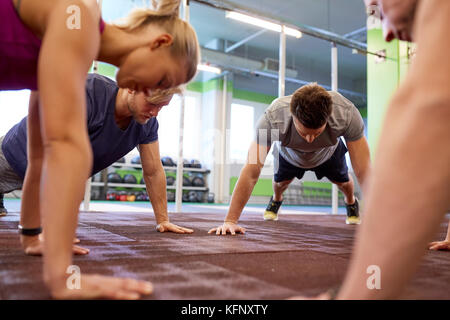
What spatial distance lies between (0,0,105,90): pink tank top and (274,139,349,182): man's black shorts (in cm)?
242

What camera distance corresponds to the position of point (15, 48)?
32.5 inches

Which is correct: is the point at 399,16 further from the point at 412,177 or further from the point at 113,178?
the point at 113,178

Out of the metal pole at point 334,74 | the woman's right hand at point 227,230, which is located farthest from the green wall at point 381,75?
the woman's right hand at point 227,230

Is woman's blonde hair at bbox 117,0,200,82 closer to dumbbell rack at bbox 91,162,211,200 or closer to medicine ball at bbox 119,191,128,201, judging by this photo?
dumbbell rack at bbox 91,162,211,200

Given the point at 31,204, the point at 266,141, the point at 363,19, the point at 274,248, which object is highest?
the point at 363,19

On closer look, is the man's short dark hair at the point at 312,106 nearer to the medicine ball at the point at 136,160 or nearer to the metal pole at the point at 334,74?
the metal pole at the point at 334,74

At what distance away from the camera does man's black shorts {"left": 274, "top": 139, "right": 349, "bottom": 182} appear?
298cm

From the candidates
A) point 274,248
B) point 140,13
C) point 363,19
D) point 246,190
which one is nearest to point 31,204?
point 140,13

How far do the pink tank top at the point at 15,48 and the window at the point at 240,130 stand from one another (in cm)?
892

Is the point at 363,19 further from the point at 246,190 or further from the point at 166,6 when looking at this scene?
the point at 166,6

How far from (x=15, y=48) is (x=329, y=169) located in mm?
2599

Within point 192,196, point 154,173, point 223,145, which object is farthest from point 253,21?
point 223,145

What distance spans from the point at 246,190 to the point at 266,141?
0.32 meters

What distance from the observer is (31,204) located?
1.09m
